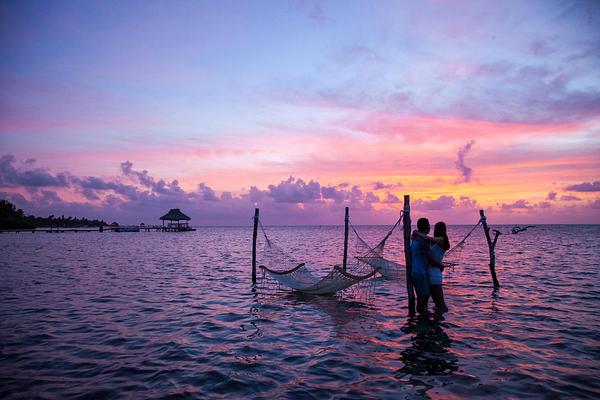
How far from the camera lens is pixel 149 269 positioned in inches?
928

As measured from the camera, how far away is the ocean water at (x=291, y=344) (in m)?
6.37

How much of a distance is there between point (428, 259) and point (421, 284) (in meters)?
0.80

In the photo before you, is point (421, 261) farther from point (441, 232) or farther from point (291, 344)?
point (291, 344)

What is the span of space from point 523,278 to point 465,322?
11188 millimetres

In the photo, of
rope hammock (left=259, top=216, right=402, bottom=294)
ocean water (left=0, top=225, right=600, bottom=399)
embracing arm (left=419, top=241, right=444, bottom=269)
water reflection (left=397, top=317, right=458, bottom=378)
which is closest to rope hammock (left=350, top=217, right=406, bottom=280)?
rope hammock (left=259, top=216, right=402, bottom=294)

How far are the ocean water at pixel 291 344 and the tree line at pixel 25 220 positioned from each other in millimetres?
80590

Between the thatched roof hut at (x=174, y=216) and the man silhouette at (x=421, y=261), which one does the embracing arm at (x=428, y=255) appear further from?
the thatched roof hut at (x=174, y=216)

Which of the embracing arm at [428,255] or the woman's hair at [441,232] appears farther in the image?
the embracing arm at [428,255]

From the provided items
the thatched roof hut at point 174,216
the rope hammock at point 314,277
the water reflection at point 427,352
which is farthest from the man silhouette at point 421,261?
the thatched roof hut at point 174,216

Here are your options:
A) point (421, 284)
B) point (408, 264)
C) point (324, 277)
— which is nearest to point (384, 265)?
point (324, 277)

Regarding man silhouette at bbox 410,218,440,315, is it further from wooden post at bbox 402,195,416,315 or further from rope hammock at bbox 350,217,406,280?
rope hammock at bbox 350,217,406,280

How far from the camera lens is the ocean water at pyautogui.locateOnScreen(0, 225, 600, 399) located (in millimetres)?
6367

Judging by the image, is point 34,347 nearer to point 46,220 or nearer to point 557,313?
point 557,313

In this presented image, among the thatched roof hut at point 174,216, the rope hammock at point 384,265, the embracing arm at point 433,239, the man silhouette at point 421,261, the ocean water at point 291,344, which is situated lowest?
the ocean water at point 291,344
